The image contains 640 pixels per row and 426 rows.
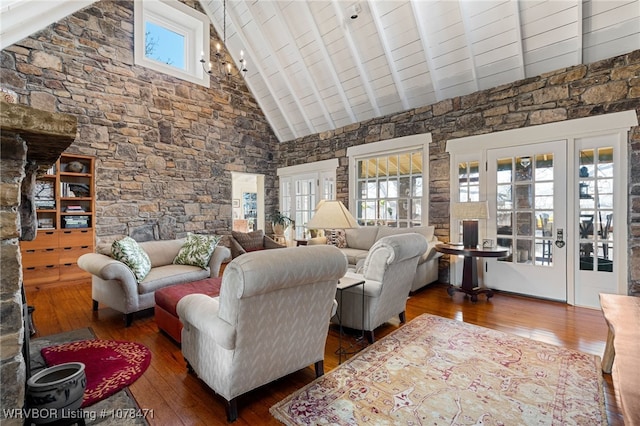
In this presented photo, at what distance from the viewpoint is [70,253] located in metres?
4.55

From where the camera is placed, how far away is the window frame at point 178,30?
516cm

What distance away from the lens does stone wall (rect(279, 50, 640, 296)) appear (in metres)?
3.30

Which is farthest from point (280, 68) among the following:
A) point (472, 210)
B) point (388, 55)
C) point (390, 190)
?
point (472, 210)

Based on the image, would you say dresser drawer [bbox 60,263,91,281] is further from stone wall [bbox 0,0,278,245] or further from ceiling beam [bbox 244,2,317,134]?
ceiling beam [bbox 244,2,317,134]

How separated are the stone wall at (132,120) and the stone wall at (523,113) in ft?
9.00

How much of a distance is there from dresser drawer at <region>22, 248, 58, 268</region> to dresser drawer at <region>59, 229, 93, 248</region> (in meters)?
0.16

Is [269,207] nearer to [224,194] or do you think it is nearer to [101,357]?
[224,194]

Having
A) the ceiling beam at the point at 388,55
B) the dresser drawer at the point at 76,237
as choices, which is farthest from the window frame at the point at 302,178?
the dresser drawer at the point at 76,237

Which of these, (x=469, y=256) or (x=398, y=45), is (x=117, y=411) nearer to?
(x=469, y=256)

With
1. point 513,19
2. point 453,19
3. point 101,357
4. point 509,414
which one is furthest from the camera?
point 453,19

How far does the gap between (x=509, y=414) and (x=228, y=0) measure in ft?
22.0

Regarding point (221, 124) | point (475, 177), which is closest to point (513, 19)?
point (475, 177)

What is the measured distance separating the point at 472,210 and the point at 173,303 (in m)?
3.60

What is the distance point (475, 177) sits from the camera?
173 inches
